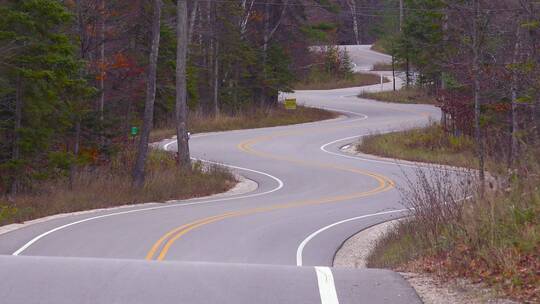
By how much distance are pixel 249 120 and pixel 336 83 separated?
30110 millimetres

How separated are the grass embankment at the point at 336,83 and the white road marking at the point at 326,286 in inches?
2822

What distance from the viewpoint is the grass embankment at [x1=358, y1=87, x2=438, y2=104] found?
6600 centimetres

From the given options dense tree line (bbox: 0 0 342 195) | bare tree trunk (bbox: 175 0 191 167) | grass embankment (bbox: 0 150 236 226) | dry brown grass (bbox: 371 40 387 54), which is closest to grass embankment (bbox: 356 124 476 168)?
grass embankment (bbox: 0 150 236 226)

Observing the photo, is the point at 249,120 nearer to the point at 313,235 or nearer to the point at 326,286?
the point at 313,235

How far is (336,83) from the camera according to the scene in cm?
8194

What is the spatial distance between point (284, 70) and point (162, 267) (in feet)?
159

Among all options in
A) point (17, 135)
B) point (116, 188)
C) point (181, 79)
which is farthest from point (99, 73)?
point (17, 135)

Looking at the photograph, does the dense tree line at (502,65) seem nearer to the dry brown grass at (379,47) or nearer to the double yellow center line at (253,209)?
the double yellow center line at (253,209)

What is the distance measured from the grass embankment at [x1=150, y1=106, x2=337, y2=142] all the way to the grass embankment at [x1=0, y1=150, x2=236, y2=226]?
12365 mm

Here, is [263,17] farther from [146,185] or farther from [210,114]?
[146,185]

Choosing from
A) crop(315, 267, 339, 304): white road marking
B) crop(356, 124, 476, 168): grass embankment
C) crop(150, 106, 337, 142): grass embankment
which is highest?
crop(315, 267, 339, 304): white road marking

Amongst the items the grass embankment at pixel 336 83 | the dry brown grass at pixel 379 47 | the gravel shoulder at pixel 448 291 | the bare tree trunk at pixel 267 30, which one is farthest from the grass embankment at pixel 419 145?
the dry brown grass at pixel 379 47

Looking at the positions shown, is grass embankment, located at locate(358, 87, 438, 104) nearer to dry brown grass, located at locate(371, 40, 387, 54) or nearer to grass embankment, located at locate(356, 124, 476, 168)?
grass embankment, located at locate(356, 124, 476, 168)

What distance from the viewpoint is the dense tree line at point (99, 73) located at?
25.0 m
